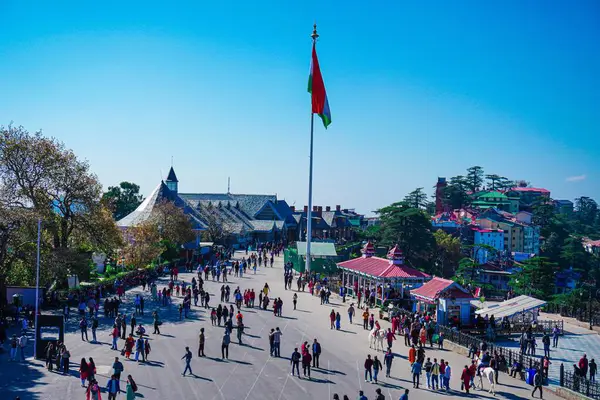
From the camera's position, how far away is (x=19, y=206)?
3303cm

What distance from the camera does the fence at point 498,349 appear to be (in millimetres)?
23828

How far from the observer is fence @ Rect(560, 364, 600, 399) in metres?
20.7

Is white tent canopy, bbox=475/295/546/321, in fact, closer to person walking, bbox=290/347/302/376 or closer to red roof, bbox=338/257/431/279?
red roof, bbox=338/257/431/279

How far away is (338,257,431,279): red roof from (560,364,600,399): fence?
1395cm

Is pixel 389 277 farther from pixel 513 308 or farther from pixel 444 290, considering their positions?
pixel 513 308

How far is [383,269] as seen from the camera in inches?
1433

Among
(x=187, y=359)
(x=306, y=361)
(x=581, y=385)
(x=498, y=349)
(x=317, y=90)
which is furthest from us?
(x=317, y=90)

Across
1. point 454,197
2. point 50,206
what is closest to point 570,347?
point 50,206

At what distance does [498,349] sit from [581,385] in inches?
171

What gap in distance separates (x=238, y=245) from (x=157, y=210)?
2429cm

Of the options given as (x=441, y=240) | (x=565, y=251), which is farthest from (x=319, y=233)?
(x=565, y=251)

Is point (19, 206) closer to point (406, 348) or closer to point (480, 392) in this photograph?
point (406, 348)

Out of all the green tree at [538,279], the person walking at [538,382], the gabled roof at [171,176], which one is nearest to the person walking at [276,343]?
the person walking at [538,382]

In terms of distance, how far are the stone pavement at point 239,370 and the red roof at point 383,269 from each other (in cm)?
623
